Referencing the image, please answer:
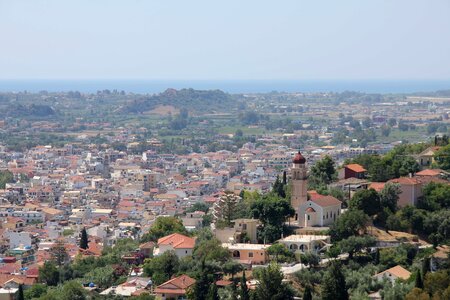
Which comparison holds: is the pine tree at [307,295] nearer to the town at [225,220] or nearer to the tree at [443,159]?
the town at [225,220]

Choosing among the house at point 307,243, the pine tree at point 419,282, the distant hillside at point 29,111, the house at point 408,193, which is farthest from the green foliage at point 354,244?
the distant hillside at point 29,111

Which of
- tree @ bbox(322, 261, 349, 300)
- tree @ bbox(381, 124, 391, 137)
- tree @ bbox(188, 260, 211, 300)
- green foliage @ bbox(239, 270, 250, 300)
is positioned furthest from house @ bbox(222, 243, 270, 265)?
tree @ bbox(381, 124, 391, 137)

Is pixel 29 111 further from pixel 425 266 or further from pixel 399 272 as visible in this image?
pixel 425 266

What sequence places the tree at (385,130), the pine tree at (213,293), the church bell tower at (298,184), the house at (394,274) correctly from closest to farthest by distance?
the pine tree at (213,293) → the house at (394,274) → the church bell tower at (298,184) → the tree at (385,130)

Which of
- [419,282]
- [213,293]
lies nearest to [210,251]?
[213,293]

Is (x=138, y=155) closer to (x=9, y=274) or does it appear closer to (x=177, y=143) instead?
Answer: (x=177, y=143)

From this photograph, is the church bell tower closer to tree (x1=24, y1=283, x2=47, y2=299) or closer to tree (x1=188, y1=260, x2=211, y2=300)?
tree (x1=188, y1=260, x2=211, y2=300)
